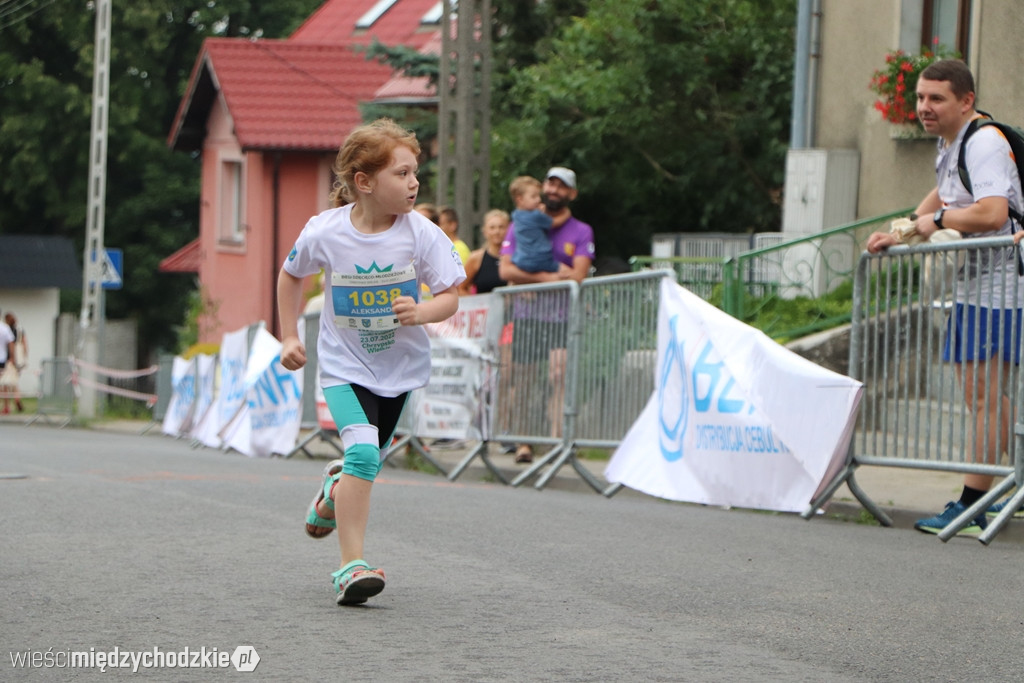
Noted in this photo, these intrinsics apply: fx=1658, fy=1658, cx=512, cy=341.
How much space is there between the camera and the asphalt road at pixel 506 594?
4727mm

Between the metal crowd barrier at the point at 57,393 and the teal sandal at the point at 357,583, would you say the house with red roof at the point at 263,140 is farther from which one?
the teal sandal at the point at 357,583

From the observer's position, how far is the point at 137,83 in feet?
172

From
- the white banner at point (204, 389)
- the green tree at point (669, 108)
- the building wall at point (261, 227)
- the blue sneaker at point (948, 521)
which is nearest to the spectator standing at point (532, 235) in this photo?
the blue sneaker at point (948, 521)

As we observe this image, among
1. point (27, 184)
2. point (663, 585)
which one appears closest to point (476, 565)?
point (663, 585)

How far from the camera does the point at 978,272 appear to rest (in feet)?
26.0

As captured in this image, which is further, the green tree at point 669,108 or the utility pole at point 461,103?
the green tree at point 669,108

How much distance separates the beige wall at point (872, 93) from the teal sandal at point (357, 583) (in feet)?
33.6

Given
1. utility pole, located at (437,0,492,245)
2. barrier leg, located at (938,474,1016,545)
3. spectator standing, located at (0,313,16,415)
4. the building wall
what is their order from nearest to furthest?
barrier leg, located at (938,474,1016,545) < utility pole, located at (437,0,492,245) < spectator standing, located at (0,313,16,415) < the building wall

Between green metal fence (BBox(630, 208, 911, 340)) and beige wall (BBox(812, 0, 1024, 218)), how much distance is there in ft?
2.04

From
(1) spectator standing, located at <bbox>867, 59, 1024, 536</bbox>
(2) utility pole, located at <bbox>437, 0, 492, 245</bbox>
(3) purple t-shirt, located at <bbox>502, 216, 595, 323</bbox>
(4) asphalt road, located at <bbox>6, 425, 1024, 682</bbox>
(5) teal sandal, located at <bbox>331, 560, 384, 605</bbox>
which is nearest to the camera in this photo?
(4) asphalt road, located at <bbox>6, 425, 1024, 682</bbox>

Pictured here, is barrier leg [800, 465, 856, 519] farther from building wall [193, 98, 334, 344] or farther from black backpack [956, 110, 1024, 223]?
building wall [193, 98, 334, 344]

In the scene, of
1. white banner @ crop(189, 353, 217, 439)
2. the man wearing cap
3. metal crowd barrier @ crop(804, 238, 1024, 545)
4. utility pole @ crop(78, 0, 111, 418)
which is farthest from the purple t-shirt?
utility pole @ crop(78, 0, 111, 418)

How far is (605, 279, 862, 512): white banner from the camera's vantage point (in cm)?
859

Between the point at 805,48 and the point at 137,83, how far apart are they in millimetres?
38474
